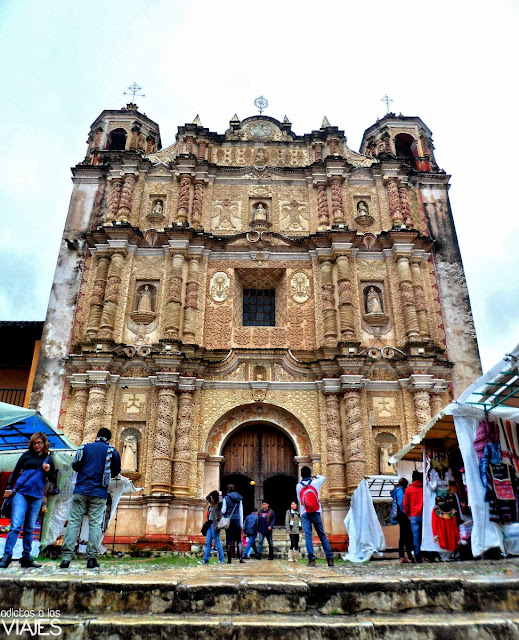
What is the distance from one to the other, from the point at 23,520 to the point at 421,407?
9.80m

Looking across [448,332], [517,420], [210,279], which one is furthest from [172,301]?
[517,420]

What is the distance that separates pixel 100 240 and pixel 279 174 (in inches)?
251

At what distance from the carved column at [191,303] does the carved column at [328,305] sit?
3.76m

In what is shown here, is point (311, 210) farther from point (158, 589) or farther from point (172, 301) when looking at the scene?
point (158, 589)

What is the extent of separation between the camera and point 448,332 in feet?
45.9

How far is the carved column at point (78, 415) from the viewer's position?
39.6 ft

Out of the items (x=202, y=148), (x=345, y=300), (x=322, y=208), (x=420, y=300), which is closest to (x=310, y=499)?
(x=345, y=300)

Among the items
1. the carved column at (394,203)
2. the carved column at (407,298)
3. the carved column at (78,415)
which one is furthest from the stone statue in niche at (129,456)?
the carved column at (394,203)

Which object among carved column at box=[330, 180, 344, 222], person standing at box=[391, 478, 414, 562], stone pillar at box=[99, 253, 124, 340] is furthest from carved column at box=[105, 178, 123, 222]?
person standing at box=[391, 478, 414, 562]

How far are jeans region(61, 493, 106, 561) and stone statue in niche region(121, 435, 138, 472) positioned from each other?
21.1 ft

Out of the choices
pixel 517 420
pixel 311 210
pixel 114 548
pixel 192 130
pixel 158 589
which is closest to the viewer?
pixel 158 589

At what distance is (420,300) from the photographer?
14.0 m

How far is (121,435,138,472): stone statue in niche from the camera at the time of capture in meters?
12.0

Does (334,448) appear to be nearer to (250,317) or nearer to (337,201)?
(250,317)
